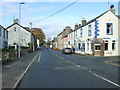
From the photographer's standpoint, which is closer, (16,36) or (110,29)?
(110,29)

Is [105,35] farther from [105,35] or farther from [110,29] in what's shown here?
[110,29]

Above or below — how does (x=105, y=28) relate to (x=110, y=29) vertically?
above

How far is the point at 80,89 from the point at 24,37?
193 ft

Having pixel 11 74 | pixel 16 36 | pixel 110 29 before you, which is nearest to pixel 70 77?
pixel 11 74

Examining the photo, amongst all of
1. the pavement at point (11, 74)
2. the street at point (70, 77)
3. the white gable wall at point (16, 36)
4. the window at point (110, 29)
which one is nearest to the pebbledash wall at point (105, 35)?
the window at point (110, 29)

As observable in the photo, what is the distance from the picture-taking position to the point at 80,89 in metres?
7.30

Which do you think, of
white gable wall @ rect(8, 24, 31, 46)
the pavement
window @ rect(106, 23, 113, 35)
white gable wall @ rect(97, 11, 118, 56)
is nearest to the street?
the pavement

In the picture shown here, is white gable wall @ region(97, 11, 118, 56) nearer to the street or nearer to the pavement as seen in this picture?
the street

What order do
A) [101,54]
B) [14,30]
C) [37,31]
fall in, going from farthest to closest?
1. [37,31]
2. [14,30]
3. [101,54]

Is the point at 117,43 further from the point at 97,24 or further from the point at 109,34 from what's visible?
the point at 97,24

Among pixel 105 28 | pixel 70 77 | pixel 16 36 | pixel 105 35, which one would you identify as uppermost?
pixel 105 28

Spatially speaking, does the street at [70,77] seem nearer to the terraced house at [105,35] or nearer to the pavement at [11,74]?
the pavement at [11,74]

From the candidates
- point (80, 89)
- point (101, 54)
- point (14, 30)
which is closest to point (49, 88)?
point (80, 89)

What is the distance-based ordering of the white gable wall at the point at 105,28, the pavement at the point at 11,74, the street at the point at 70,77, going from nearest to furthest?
the street at the point at 70,77 < the pavement at the point at 11,74 < the white gable wall at the point at 105,28
